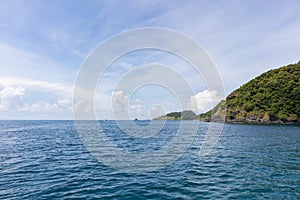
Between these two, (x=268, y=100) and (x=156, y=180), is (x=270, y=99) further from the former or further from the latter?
(x=156, y=180)

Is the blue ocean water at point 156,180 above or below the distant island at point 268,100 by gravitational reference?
below

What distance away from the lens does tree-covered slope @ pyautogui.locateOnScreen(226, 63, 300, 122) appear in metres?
129

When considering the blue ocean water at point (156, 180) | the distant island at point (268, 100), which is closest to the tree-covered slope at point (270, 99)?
the distant island at point (268, 100)

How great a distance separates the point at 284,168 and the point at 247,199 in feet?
37.5

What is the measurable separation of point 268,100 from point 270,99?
4.69 feet

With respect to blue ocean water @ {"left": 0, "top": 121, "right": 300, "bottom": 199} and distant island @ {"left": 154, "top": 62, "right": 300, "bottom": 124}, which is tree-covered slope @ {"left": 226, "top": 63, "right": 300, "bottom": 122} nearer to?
distant island @ {"left": 154, "top": 62, "right": 300, "bottom": 124}

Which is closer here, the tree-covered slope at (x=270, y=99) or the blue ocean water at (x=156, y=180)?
the blue ocean water at (x=156, y=180)

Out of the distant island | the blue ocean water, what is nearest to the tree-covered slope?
the distant island

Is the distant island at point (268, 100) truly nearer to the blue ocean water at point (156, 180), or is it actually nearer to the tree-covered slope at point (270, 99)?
the tree-covered slope at point (270, 99)

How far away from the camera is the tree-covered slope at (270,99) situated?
422 ft

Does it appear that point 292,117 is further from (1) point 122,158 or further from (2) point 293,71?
(1) point 122,158

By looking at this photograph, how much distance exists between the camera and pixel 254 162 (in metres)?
23.9

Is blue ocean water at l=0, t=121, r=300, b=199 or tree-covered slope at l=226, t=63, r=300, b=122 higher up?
tree-covered slope at l=226, t=63, r=300, b=122

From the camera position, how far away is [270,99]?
14100 centimetres
